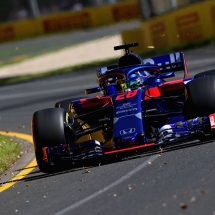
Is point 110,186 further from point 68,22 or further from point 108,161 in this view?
point 68,22

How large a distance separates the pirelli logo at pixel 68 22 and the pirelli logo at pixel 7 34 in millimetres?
2229

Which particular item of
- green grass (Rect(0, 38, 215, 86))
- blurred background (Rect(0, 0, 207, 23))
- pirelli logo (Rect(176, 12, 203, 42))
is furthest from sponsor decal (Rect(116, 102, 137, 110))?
blurred background (Rect(0, 0, 207, 23))

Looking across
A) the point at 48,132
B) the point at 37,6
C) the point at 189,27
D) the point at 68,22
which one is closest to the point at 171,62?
the point at 48,132

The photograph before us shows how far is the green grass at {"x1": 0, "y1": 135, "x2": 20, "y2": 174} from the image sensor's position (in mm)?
12227

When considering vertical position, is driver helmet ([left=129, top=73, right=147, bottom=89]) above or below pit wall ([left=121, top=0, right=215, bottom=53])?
above

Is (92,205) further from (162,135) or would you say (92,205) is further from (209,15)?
(209,15)

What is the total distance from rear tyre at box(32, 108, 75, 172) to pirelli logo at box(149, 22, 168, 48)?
17.1 meters

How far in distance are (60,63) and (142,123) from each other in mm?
24659

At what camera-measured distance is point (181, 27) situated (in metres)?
27.1

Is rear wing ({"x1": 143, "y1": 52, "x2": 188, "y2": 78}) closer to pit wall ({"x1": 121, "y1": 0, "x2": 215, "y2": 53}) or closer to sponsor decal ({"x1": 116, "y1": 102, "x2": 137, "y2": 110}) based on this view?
sponsor decal ({"x1": 116, "y1": 102, "x2": 137, "y2": 110})

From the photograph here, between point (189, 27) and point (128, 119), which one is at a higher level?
point (128, 119)

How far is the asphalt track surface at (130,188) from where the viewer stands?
741 centimetres

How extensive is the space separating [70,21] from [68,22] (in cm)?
21

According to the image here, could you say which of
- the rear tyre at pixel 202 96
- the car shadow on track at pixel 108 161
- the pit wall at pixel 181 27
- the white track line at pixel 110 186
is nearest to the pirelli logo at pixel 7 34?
the pit wall at pixel 181 27
